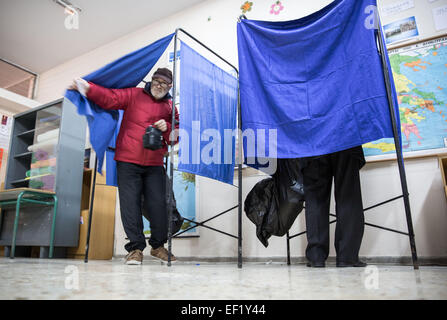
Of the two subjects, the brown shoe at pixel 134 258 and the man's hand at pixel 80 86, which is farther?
the man's hand at pixel 80 86

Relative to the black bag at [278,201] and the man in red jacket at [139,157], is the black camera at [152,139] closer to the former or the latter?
the man in red jacket at [139,157]

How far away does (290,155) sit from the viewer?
5.99 feet

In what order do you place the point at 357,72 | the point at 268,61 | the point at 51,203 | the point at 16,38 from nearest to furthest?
the point at 357,72 < the point at 268,61 < the point at 51,203 < the point at 16,38

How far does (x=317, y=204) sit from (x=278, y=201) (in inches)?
11.3

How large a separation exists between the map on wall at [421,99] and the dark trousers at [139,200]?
5.26 ft

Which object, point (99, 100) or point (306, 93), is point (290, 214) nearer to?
point (306, 93)

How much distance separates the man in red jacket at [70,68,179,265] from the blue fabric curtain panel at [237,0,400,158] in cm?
69

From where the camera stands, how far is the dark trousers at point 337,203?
1.71m

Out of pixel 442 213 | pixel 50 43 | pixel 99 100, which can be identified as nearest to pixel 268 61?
pixel 99 100

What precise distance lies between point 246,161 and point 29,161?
342 centimetres

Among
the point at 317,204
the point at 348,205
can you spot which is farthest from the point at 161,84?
the point at 348,205

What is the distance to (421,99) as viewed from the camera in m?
2.30

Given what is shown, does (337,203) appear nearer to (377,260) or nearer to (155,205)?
(377,260)

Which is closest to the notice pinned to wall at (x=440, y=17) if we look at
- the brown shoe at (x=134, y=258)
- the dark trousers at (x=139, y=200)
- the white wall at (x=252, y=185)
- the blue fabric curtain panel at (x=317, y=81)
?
the white wall at (x=252, y=185)
